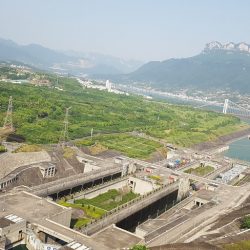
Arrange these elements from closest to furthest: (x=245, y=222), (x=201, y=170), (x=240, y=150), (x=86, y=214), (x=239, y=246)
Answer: (x=239, y=246)
(x=245, y=222)
(x=86, y=214)
(x=201, y=170)
(x=240, y=150)

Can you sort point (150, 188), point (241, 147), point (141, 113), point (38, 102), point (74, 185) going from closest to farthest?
point (74, 185) < point (150, 188) < point (38, 102) < point (241, 147) < point (141, 113)

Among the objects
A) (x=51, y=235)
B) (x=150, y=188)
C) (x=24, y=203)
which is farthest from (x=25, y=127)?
(x=51, y=235)

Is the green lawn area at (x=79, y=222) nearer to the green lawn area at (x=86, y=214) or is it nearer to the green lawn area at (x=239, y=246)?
the green lawn area at (x=86, y=214)

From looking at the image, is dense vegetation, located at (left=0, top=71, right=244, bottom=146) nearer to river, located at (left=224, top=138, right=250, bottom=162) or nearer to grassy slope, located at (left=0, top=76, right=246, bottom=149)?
grassy slope, located at (left=0, top=76, right=246, bottom=149)

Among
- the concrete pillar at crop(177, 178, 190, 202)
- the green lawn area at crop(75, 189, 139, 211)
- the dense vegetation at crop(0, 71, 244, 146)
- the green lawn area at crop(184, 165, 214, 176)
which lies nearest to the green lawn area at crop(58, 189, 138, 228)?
the green lawn area at crop(75, 189, 139, 211)

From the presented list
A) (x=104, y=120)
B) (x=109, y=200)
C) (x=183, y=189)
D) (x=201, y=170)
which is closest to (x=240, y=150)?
(x=104, y=120)

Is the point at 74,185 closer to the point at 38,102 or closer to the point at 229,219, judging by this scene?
the point at 229,219

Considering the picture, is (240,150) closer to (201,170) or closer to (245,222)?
(201,170)
